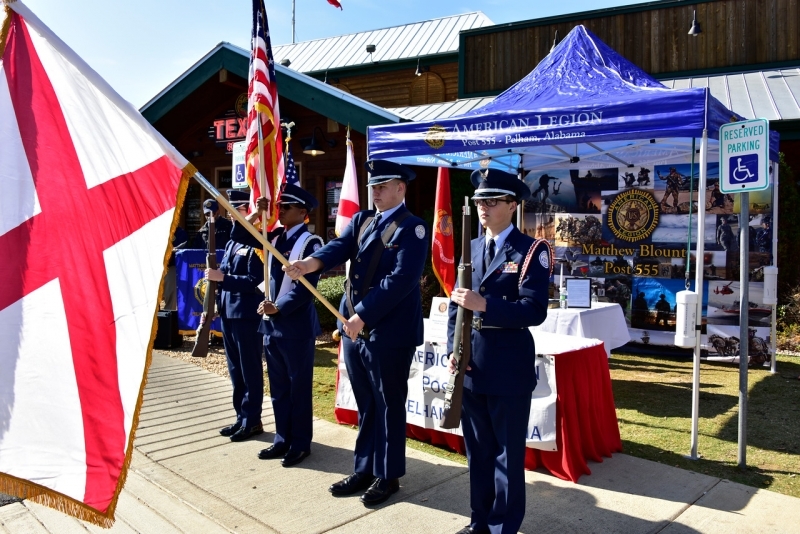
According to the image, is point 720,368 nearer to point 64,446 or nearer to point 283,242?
point 283,242

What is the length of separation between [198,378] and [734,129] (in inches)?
242

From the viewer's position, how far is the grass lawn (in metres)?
4.66

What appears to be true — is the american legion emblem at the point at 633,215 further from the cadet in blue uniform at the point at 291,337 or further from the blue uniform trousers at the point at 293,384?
the blue uniform trousers at the point at 293,384

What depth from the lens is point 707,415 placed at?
237 inches

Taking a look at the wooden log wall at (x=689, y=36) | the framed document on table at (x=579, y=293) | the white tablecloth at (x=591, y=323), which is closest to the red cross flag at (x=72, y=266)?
the white tablecloth at (x=591, y=323)

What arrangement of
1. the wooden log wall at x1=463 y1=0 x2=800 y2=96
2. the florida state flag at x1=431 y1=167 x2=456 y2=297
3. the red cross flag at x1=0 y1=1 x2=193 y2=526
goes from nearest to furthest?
1. the red cross flag at x1=0 y1=1 x2=193 y2=526
2. the florida state flag at x1=431 y1=167 x2=456 y2=297
3. the wooden log wall at x1=463 y1=0 x2=800 y2=96

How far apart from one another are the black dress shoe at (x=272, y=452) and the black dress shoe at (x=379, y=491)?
103cm

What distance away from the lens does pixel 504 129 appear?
6289mm

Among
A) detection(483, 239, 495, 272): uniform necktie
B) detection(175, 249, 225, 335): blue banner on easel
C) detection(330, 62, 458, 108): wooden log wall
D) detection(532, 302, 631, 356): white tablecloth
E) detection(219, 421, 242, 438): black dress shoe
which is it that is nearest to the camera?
detection(483, 239, 495, 272): uniform necktie

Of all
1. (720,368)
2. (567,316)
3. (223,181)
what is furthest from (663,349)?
(223,181)

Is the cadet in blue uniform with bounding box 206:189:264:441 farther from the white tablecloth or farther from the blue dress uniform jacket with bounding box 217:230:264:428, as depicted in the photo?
the white tablecloth

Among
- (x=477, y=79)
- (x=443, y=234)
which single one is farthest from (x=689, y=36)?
(x=443, y=234)

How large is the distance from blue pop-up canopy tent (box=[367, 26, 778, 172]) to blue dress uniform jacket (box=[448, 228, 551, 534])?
2664 mm

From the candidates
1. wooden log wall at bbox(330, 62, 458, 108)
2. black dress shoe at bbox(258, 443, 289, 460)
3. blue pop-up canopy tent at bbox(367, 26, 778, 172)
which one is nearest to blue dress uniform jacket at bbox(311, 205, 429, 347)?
black dress shoe at bbox(258, 443, 289, 460)
